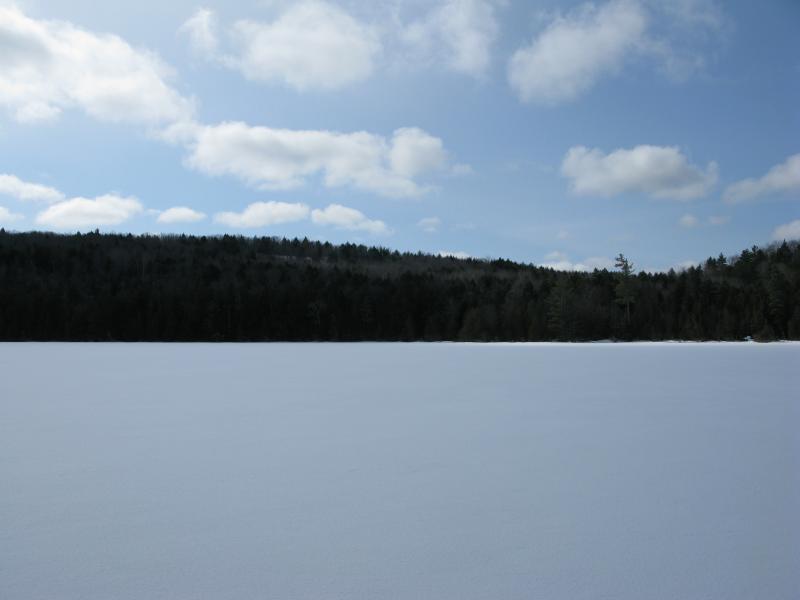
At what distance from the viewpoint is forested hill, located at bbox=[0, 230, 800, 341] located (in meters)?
70.9

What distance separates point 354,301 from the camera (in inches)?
3388

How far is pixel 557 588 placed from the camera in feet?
11.9

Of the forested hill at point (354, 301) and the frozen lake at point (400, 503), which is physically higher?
the forested hill at point (354, 301)

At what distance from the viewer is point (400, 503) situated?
5.26m

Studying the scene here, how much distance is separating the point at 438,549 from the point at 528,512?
1.16m

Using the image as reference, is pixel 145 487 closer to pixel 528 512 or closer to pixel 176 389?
pixel 528 512

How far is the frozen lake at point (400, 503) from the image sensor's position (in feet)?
12.2

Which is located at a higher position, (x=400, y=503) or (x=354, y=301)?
(x=354, y=301)

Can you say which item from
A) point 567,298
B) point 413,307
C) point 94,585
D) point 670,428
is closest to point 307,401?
point 670,428

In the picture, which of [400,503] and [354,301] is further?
[354,301]

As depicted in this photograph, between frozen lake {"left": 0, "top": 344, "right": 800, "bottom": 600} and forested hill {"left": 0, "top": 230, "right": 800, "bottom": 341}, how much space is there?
6150 centimetres

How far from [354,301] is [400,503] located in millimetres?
81084

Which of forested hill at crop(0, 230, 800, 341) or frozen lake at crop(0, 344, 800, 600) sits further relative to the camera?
forested hill at crop(0, 230, 800, 341)

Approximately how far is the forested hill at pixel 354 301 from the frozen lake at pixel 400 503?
202 feet
